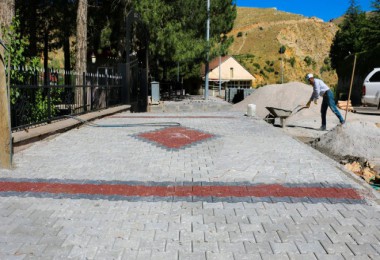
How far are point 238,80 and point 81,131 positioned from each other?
7265 centimetres

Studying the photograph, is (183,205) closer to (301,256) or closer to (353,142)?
(301,256)

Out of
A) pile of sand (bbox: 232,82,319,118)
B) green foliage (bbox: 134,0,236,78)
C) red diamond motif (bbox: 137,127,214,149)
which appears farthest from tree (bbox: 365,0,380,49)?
red diamond motif (bbox: 137,127,214,149)

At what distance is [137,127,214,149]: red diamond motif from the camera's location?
27.5 feet

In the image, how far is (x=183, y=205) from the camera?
452 centimetres

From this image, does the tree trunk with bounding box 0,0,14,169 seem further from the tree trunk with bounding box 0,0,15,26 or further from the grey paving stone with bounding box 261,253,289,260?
the tree trunk with bounding box 0,0,15,26

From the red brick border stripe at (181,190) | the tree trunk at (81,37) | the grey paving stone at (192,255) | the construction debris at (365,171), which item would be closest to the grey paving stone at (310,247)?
the grey paving stone at (192,255)

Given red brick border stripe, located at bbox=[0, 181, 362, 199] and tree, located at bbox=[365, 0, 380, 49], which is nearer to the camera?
red brick border stripe, located at bbox=[0, 181, 362, 199]

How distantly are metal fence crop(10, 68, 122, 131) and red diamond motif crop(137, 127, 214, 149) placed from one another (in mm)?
2348

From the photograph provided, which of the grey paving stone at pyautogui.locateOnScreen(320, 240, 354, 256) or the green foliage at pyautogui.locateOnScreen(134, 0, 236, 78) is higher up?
the green foliage at pyautogui.locateOnScreen(134, 0, 236, 78)

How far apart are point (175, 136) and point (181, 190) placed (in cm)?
414

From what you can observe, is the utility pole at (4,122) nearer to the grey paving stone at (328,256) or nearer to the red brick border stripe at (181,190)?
the red brick border stripe at (181,190)

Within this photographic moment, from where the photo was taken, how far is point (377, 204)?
4.56 meters

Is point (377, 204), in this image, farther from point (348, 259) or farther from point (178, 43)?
point (178, 43)

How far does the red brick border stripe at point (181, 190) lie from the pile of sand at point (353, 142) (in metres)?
4.57
